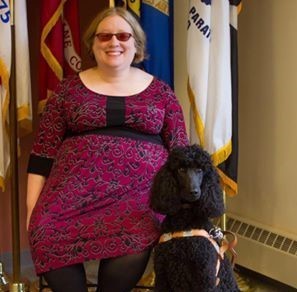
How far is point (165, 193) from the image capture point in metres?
1.50

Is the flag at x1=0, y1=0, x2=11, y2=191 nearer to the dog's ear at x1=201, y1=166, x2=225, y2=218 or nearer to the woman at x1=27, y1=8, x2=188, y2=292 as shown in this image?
the woman at x1=27, y1=8, x2=188, y2=292

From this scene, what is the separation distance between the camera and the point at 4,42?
80.7 inches

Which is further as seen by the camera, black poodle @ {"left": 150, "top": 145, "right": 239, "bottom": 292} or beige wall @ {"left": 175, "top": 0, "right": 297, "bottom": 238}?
beige wall @ {"left": 175, "top": 0, "right": 297, "bottom": 238}

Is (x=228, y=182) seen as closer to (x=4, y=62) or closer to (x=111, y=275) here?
(x=111, y=275)

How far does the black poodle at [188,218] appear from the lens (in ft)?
4.90

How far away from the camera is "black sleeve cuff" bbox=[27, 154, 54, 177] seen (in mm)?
1902

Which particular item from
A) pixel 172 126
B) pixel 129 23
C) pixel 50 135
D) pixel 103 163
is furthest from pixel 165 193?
pixel 129 23

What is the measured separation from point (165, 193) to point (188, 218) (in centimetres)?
10

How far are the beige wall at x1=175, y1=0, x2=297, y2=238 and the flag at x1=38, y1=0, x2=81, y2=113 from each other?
1.66 feet

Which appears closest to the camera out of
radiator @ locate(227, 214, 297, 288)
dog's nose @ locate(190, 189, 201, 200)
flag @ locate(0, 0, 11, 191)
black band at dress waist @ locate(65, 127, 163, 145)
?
dog's nose @ locate(190, 189, 201, 200)

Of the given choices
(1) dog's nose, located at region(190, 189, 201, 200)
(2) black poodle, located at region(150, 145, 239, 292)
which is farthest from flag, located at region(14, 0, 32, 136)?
(1) dog's nose, located at region(190, 189, 201, 200)

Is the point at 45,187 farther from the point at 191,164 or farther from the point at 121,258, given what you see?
the point at 191,164

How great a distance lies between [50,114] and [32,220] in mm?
352

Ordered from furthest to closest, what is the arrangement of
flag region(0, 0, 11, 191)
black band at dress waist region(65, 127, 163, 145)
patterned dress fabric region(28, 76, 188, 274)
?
flag region(0, 0, 11, 191), black band at dress waist region(65, 127, 163, 145), patterned dress fabric region(28, 76, 188, 274)
